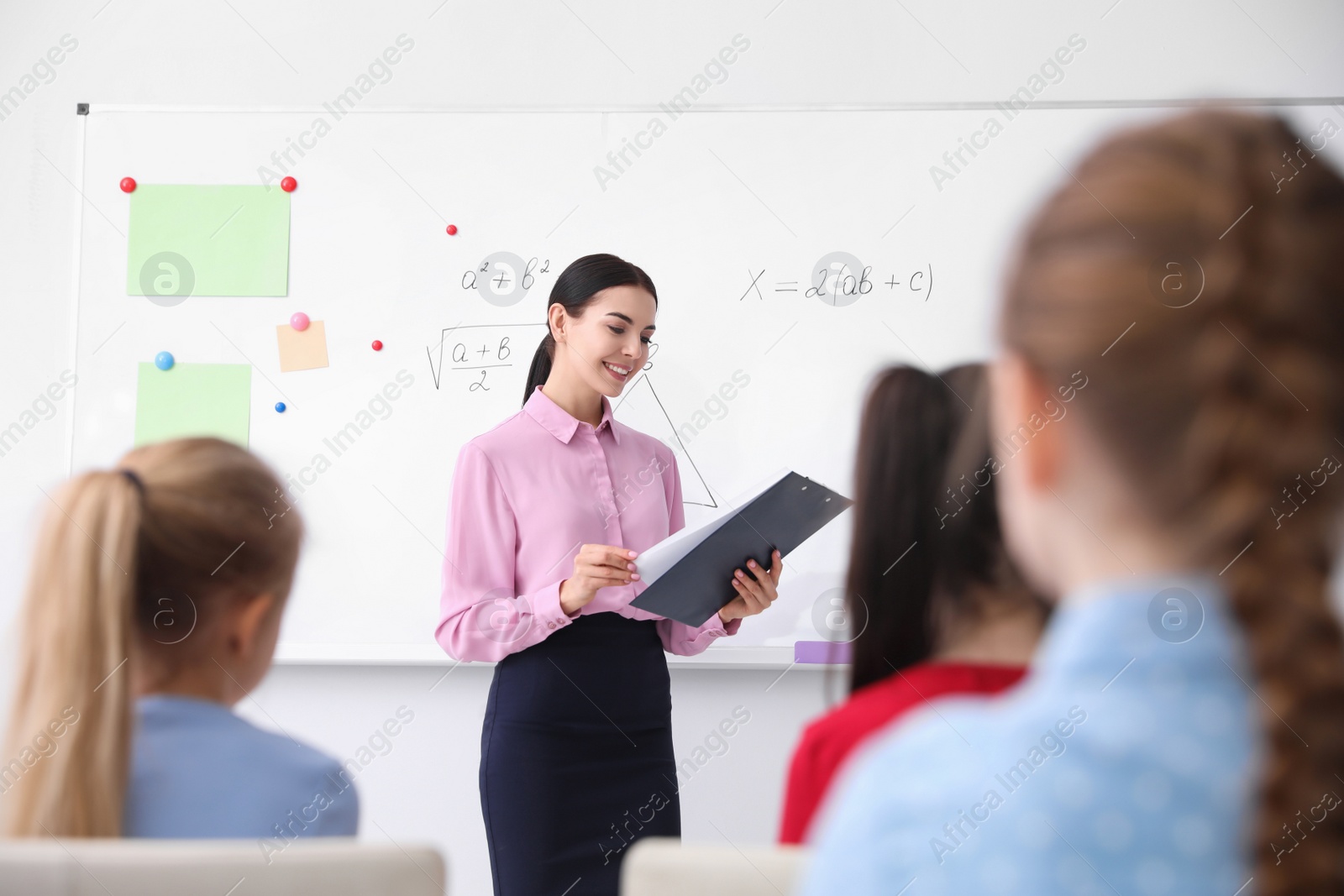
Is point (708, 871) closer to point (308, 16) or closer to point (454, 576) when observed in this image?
point (454, 576)

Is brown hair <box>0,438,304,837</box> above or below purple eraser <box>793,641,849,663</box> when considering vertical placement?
above

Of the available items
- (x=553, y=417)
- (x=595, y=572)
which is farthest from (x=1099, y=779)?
(x=553, y=417)

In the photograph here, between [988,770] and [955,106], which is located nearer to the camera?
[988,770]

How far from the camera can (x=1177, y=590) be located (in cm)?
44

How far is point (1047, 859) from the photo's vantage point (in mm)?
436

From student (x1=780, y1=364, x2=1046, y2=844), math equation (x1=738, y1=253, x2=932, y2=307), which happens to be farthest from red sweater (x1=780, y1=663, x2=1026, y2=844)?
math equation (x1=738, y1=253, x2=932, y2=307)

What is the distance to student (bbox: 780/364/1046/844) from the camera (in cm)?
100

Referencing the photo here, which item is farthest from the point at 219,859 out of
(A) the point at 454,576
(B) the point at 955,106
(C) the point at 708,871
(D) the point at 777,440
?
(B) the point at 955,106

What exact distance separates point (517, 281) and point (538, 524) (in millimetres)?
913

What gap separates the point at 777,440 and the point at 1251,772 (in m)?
2.17

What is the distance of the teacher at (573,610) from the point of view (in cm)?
184

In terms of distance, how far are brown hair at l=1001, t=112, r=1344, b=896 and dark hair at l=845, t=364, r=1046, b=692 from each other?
595 millimetres

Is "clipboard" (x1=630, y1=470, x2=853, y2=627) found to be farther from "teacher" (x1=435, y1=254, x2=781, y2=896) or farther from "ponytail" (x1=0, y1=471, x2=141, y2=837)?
"ponytail" (x1=0, y1=471, x2=141, y2=837)

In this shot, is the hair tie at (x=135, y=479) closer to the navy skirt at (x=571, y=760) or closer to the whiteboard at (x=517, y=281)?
the navy skirt at (x=571, y=760)
